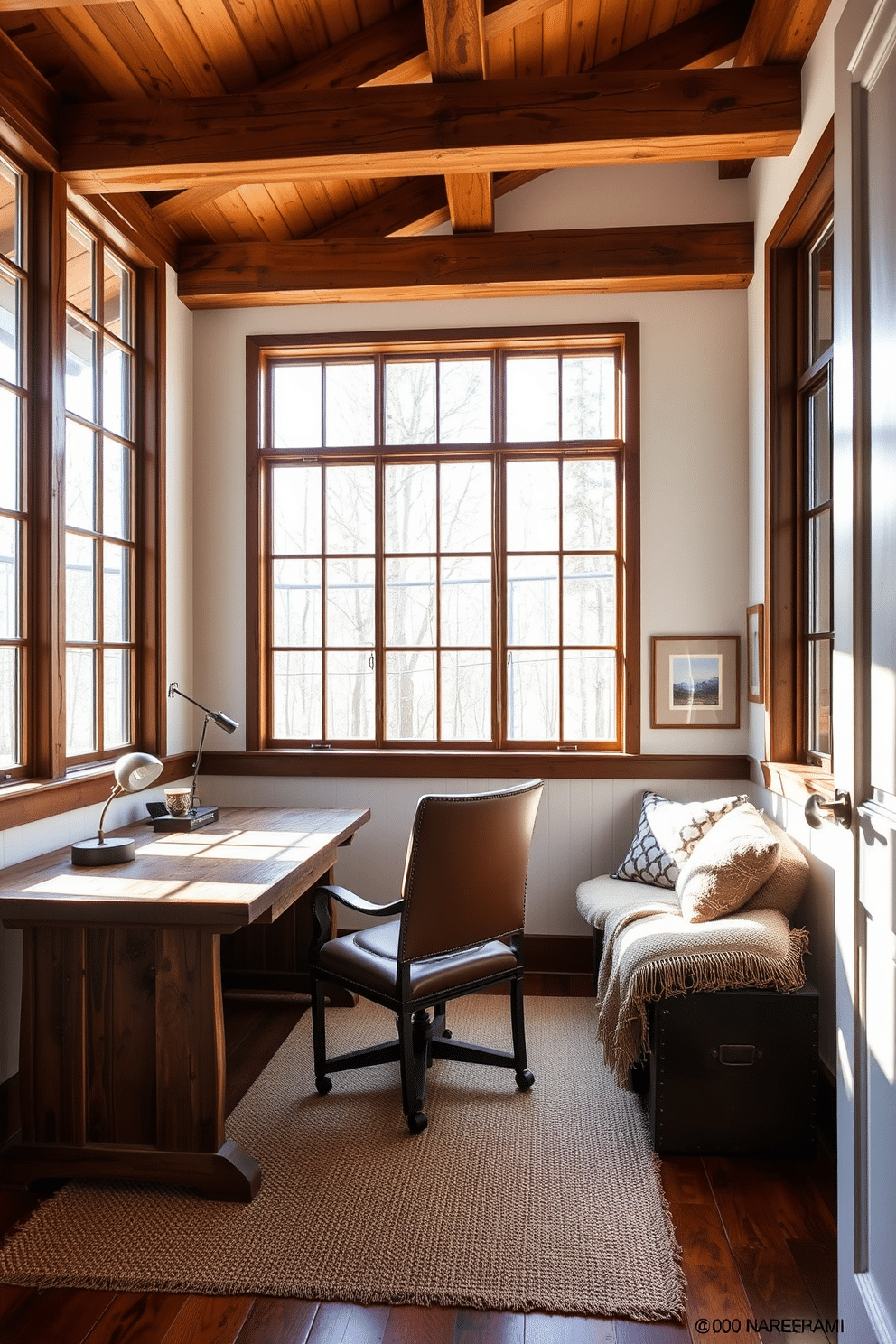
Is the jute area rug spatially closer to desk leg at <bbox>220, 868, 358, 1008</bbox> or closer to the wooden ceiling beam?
desk leg at <bbox>220, 868, 358, 1008</bbox>

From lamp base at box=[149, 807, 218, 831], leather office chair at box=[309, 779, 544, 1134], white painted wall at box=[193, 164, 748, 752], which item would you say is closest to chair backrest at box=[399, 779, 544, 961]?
leather office chair at box=[309, 779, 544, 1134]

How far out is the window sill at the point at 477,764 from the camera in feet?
13.4

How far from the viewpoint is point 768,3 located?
311 centimetres

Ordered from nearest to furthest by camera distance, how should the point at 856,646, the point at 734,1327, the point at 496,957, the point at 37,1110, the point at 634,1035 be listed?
the point at 856,646
the point at 734,1327
the point at 37,1110
the point at 634,1035
the point at 496,957

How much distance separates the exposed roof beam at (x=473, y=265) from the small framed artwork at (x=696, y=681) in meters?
1.59

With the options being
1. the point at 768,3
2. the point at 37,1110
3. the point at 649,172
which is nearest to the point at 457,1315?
the point at 37,1110

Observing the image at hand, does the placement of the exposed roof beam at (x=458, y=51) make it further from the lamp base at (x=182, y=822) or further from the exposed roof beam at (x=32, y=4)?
the lamp base at (x=182, y=822)

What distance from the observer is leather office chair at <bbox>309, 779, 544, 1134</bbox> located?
8.55ft

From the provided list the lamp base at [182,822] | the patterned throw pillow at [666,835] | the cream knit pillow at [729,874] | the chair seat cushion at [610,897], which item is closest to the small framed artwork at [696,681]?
the patterned throw pillow at [666,835]

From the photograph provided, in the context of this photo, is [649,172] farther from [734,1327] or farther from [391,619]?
[734,1327]

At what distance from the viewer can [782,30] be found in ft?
9.78

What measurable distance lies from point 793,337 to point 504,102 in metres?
1.40

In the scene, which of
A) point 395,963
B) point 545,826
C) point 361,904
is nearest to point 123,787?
point 361,904

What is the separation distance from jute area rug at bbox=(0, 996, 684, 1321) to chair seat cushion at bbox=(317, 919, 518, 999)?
1.37 ft
